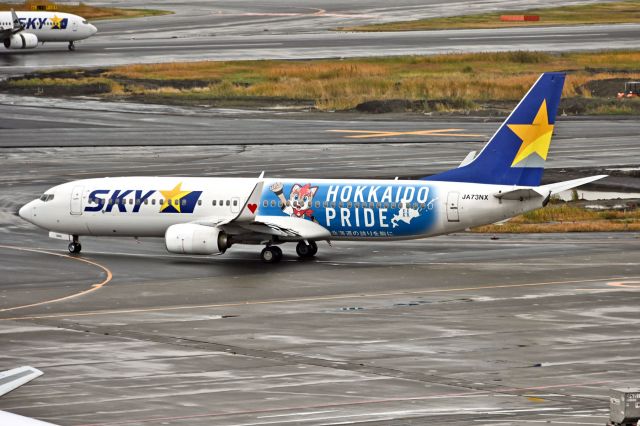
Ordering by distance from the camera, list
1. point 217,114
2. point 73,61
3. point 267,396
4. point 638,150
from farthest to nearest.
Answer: point 73,61
point 217,114
point 638,150
point 267,396

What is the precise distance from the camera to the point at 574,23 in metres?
191

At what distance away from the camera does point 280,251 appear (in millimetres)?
64500

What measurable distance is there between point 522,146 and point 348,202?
821 centimetres

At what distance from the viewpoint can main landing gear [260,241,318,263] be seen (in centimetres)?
6425

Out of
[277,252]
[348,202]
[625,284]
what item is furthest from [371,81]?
[625,284]

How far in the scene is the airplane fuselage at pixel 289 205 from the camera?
62.1 m

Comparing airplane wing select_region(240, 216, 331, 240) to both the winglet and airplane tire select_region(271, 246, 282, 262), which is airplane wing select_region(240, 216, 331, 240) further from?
airplane tire select_region(271, 246, 282, 262)

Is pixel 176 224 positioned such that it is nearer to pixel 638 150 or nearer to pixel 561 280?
pixel 561 280

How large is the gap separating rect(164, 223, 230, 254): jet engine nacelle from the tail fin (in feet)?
35.4

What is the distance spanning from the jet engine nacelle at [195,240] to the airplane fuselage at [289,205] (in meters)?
1.90

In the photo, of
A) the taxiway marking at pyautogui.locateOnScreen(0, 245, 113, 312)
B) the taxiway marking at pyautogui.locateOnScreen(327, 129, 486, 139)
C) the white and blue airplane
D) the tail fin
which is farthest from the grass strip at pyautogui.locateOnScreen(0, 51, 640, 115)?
the taxiway marking at pyautogui.locateOnScreen(0, 245, 113, 312)

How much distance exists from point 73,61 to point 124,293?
332 feet

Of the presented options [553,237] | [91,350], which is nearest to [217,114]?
[553,237]

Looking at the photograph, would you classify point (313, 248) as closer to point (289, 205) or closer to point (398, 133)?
point (289, 205)
